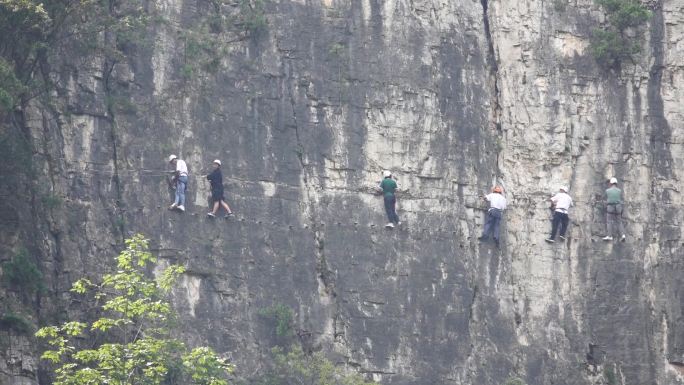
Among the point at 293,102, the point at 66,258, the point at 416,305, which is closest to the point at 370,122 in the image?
the point at 293,102

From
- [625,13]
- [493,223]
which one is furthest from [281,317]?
[625,13]

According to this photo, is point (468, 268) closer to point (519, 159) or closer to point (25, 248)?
point (519, 159)

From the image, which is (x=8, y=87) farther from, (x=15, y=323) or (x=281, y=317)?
(x=281, y=317)

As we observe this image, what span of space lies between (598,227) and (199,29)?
33.1ft

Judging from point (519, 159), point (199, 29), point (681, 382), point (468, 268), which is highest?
point (199, 29)

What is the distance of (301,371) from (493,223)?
6.03m

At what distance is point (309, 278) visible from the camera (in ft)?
125

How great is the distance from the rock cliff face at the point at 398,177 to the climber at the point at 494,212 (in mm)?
295

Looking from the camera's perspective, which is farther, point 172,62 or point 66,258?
point 172,62

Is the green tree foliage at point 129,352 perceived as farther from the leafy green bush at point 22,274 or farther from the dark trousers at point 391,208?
the dark trousers at point 391,208

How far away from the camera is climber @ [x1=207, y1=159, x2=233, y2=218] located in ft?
123

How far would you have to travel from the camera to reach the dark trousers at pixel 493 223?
3944 cm

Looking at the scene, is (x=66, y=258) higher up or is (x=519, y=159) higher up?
(x=519, y=159)

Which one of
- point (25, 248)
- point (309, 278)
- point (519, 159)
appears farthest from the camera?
point (519, 159)
